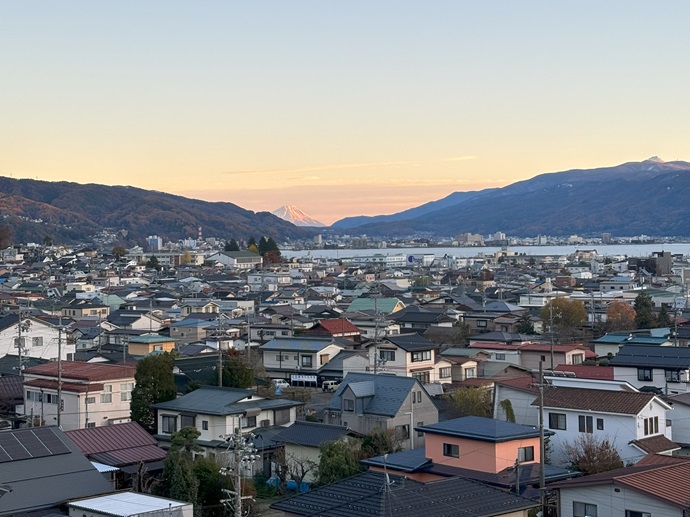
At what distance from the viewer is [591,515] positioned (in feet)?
31.2

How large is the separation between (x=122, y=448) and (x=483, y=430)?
16.5ft

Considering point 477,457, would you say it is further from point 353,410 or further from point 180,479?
point 353,410

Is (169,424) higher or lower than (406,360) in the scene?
lower

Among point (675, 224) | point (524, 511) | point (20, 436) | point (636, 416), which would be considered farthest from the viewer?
point (675, 224)

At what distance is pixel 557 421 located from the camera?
1367 centimetres

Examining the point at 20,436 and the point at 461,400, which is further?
the point at 461,400

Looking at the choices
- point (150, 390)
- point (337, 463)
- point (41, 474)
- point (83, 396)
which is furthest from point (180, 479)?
point (83, 396)

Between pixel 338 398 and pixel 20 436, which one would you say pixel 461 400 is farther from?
pixel 20 436

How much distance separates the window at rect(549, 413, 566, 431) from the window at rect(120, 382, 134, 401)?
7.20 metres

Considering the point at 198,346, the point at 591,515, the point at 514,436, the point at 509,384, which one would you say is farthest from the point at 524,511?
the point at 198,346

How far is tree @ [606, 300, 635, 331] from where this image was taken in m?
29.6

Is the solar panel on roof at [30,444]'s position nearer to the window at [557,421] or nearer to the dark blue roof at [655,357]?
the window at [557,421]

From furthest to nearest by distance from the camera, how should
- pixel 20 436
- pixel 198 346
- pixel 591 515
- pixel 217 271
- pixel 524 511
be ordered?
pixel 217 271, pixel 198 346, pixel 20 436, pixel 591 515, pixel 524 511

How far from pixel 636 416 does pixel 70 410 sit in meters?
9.17
